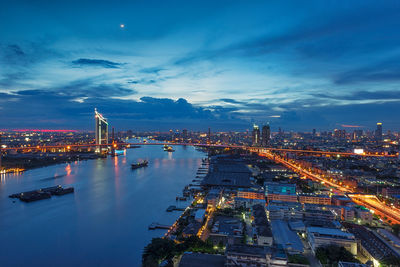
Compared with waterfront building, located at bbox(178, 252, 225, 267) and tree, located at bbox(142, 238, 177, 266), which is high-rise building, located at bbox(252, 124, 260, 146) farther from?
waterfront building, located at bbox(178, 252, 225, 267)

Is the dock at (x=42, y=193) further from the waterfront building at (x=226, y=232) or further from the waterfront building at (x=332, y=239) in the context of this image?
the waterfront building at (x=332, y=239)

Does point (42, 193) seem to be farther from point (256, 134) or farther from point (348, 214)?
point (256, 134)

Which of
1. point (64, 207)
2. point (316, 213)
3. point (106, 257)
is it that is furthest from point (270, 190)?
point (64, 207)

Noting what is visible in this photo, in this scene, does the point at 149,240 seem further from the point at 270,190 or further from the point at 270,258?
the point at 270,190

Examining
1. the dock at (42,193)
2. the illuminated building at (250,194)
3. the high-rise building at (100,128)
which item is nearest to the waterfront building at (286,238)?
the illuminated building at (250,194)

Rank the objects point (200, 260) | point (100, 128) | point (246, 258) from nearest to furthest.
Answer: point (246, 258)
point (200, 260)
point (100, 128)

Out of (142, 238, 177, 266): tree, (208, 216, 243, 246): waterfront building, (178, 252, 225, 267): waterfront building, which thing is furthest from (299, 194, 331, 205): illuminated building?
(142, 238, 177, 266): tree

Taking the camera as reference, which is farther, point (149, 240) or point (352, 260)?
point (149, 240)

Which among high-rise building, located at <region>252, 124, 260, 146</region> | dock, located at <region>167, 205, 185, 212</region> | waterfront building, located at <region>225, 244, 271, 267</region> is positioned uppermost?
high-rise building, located at <region>252, 124, 260, 146</region>

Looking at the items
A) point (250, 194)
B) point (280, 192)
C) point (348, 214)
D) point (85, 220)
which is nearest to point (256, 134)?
point (280, 192)
